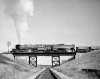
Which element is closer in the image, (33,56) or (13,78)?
(13,78)

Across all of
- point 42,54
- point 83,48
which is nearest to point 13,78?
point 42,54

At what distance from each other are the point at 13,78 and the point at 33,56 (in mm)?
31111

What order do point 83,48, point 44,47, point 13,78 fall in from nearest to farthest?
point 13,78
point 44,47
point 83,48

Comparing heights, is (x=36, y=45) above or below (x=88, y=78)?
above

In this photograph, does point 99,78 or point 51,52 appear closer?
point 99,78

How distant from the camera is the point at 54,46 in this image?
2307 inches

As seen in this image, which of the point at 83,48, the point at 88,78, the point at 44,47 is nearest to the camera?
the point at 88,78

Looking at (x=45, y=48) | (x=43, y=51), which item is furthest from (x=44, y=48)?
(x=43, y=51)

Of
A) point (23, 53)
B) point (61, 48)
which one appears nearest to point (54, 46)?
point (61, 48)

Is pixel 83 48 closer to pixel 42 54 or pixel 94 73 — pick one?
pixel 42 54

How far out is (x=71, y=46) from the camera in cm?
5891

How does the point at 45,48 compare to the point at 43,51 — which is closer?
the point at 43,51

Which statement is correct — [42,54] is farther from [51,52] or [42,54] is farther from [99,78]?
[99,78]

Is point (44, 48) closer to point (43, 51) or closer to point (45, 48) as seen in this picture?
point (45, 48)
